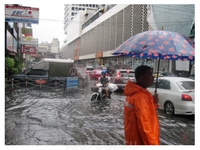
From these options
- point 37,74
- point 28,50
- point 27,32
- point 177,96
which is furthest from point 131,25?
point 177,96

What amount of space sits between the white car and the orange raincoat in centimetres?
486

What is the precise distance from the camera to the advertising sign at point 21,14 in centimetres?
823

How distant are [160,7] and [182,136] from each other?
76.9ft

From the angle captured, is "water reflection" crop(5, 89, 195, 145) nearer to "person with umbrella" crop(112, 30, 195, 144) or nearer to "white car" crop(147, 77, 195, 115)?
"white car" crop(147, 77, 195, 115)

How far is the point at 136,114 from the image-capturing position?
2.09 metres

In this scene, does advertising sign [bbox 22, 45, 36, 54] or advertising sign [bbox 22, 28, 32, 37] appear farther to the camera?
advertising sign [bbox 22, 45, 36, 54]

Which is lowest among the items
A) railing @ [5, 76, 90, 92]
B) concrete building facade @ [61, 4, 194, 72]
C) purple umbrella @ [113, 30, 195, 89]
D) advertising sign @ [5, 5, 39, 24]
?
railing @ [5, 76, 90, 92]

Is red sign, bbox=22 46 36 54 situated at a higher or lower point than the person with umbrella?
higher

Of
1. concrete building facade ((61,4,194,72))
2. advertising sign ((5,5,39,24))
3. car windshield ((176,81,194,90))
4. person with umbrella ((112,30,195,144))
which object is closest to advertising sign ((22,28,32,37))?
concrete building facade ((61,4,194,72))

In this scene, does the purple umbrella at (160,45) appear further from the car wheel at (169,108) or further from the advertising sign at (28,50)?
the advertising sign at (28,50)

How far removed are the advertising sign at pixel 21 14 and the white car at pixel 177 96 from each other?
6625 millimetres

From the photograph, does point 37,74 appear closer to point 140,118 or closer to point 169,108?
point 169,108

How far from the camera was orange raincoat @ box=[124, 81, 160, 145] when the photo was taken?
2.05m

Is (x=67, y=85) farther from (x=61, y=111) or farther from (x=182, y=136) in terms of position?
(x=182, y=136)
